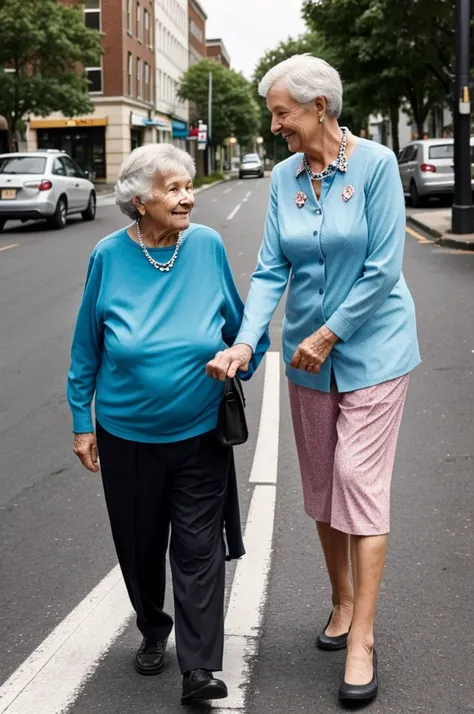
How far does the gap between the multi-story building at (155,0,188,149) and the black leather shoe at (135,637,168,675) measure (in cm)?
6721

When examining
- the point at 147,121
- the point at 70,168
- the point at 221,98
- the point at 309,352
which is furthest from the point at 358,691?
the point at 221,98

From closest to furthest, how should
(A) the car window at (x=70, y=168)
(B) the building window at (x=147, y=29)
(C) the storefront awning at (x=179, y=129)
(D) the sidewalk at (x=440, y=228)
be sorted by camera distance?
1. (D) the sidewalk at (x=440, y=228)
2. (A) the car window at (x=70, y=168)
3. (B) the building window at (x=147, y=29)
4. (C) the storefront awning at (x=179, y=129)

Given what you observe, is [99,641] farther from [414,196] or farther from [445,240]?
[414,196]

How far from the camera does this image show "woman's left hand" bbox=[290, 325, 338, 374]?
313 cm

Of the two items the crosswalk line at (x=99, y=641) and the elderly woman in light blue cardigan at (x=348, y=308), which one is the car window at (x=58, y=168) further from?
the elderly woman in light blue cardigan at (x=348, y=308)

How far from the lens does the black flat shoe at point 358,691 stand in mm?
3033

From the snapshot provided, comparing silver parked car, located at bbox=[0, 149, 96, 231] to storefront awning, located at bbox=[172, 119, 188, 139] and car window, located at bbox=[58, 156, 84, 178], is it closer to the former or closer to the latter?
car window, located at bbox=[58, 156, 84, 178]

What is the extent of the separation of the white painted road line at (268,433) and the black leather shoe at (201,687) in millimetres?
2377

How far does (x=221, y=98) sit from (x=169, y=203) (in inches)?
3001

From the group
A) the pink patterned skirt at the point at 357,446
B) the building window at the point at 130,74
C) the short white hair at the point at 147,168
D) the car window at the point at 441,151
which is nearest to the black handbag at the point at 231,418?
the pink patterned skirt at the point at 357,446

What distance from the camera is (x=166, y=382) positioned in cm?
305

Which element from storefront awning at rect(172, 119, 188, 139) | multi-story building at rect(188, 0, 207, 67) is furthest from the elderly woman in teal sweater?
multi-story building at rect(188, 0, 207, 67)

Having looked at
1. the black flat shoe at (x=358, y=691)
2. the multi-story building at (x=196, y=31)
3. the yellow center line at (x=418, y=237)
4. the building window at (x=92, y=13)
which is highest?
the multi-story building at (x=196, y=31)

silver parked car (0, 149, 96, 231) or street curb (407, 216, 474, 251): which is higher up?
silver parked car (0, 149, 96, 231)
